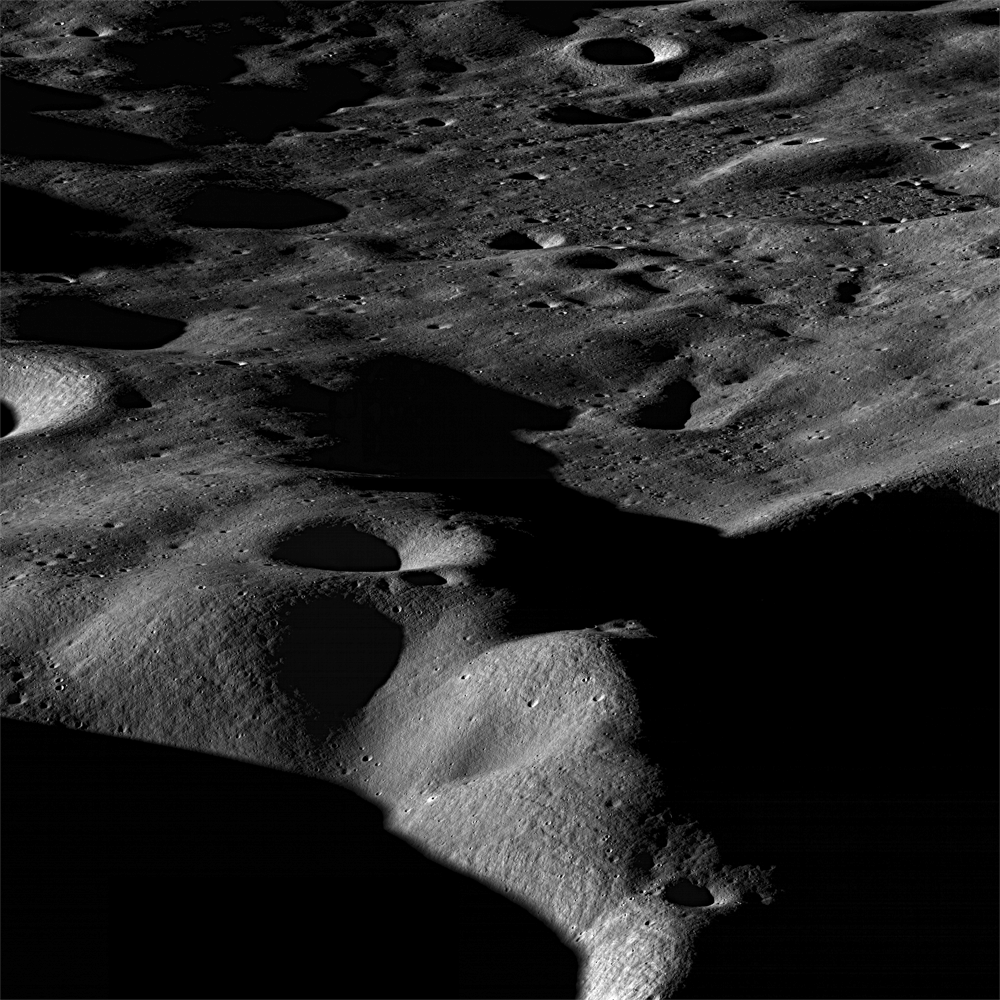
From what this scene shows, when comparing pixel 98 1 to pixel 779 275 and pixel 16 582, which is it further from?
pixel 16 582

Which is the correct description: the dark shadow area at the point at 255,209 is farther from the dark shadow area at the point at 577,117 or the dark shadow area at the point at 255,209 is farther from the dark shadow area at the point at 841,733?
the dark shadow area at the point at 841,733

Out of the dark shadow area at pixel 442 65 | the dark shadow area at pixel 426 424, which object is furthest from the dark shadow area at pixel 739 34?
the dark shadow area at pixel 426 424

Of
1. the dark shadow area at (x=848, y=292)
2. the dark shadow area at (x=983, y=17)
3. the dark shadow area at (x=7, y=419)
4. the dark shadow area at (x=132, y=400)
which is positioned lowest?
the dark shadow area at (x=848, y=292)

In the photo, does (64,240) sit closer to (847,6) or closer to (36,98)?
(36,98)

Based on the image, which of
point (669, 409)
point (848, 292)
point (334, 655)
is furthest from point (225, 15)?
point (334, 655)

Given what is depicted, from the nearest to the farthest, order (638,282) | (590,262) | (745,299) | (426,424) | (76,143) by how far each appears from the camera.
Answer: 1. (426,424)
2. (745,299)
3. (638,282)
4. (590,262)
5. (76,143)

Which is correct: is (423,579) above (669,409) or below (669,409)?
above

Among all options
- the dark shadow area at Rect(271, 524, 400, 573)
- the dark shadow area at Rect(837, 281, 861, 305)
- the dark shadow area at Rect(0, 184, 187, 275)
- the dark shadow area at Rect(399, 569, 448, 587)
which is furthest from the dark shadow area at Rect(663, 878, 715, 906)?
the dark shadow area at Rect(0, 184, 187, 275)
